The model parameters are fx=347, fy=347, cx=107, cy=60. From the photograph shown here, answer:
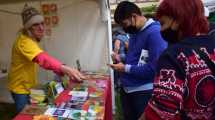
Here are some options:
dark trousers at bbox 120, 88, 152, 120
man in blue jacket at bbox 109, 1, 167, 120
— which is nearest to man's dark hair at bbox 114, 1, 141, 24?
man in blue jacket at bbox 109, 1, 167, 120

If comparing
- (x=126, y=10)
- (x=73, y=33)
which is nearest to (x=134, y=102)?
(x=126, y=10)

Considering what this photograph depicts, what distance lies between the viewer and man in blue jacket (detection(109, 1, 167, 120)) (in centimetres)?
242

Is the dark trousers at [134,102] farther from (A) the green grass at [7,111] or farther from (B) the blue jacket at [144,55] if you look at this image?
(A) the green grass at [7,111]

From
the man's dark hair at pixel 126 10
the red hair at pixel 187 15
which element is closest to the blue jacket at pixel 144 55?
the man's dark hair at pixel 126 10

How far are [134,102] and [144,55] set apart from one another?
1.31ft

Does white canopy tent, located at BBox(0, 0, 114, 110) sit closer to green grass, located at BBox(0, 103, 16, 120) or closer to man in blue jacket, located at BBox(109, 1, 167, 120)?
green grass, located at BBox(0, 103, 16, 120)

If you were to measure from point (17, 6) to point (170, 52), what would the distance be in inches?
136

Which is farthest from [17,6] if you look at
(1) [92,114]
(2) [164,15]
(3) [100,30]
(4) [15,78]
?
(2) [164,15]

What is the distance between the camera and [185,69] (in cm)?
137

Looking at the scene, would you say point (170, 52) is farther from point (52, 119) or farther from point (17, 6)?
point (17, 6)

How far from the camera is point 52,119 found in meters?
2.04

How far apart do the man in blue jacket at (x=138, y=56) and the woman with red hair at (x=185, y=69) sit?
942mm

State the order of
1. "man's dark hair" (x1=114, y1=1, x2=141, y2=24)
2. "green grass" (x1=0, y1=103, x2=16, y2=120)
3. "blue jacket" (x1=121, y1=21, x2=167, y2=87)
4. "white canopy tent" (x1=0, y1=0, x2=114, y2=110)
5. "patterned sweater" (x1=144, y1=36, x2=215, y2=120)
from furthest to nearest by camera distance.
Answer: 1. "green grass" (x1=0, y1=103, x2=16, y2=120)
2. "white canopy tent" (x1=0, y1=0, x2=114, y2=110)
3. "man's dark hair" (x1=114, y1=1, x2=141, y2=24)
4. "blue jacket" (x1=121, y1=21, x2=167, y2=87)
5. "patterned sweater" (x1=144, y1=36, x2=215, y2=120)

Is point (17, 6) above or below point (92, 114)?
above
